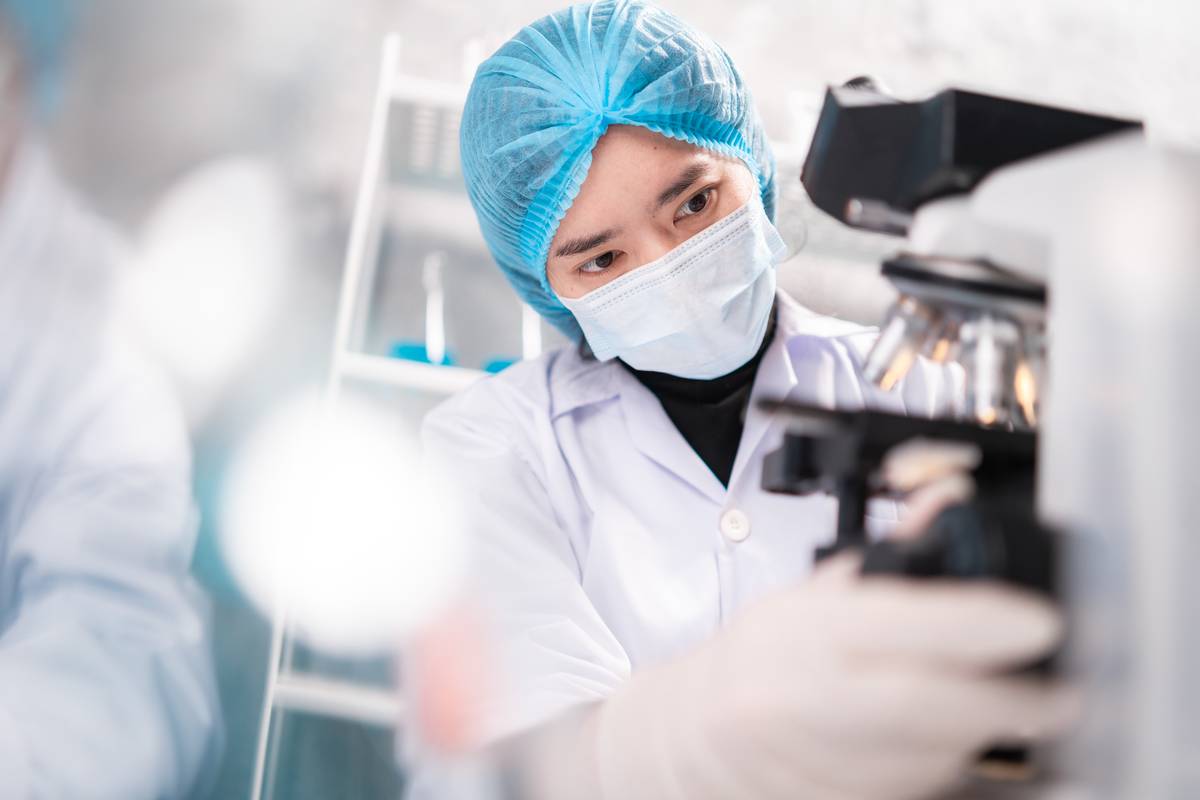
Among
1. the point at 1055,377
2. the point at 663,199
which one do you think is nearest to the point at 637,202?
the point at 663,199

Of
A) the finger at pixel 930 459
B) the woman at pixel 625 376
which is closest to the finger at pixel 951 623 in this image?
the finger at pixel 930 459

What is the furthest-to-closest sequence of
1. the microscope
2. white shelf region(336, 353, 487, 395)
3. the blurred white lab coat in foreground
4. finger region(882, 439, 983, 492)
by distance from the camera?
white shelf region(336, 353, 487, 395)
the blurred white lab coat in foreground
finger region(882, 439, 983, 492)
the microscope

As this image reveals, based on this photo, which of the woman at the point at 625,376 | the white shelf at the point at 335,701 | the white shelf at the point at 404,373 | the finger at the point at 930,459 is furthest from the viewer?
the white shelf at the point at 404,373

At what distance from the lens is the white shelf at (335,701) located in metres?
1.37

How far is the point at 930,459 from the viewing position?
581 millimetres

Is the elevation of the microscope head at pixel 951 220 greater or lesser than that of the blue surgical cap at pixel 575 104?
lesser

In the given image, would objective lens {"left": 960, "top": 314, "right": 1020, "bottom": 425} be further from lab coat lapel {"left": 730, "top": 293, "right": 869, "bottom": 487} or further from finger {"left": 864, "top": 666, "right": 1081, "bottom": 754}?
lab coat lapel {"left": 730, "top": 293, "right": 869, "bottom": 487}

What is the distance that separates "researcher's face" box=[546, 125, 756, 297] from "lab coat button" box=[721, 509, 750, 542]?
0.97 ft

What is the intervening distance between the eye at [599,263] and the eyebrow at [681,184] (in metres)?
0.08

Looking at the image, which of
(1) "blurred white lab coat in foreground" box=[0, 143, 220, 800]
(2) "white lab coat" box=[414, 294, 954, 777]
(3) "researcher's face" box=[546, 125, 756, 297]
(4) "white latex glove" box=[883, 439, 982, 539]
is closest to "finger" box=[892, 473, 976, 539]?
(4) "white latex glove" box=[883, 439, 982, 539]

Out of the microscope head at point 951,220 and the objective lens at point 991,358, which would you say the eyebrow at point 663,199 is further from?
the objective lens at point 991,358

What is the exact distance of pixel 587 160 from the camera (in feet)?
3.36

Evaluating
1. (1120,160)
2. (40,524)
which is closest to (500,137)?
(1120,160)

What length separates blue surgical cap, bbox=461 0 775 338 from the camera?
1026 millimetres
